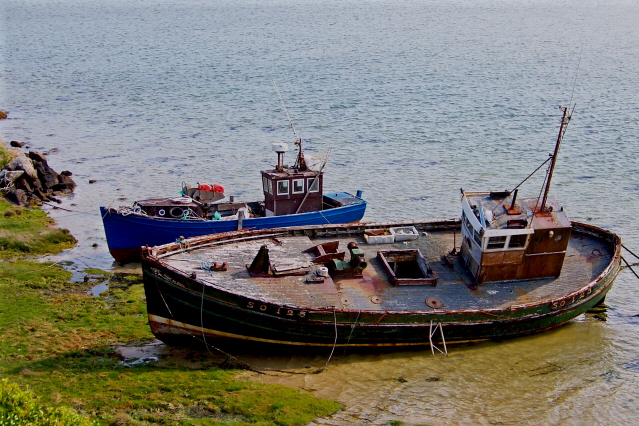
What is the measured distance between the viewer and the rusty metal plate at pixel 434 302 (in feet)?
65.8

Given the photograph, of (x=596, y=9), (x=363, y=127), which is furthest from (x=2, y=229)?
(x=596, y=9)

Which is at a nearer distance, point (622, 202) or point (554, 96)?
point (622, 202)

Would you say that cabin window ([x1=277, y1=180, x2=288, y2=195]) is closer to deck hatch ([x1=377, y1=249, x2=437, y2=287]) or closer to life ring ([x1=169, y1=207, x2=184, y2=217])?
life ring ([x1=169, y1=207, x2=184, y2=217])

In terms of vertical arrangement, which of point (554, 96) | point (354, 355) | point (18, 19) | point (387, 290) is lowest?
point (354, 355)

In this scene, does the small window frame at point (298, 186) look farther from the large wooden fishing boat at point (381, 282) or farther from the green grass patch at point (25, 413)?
the green grass patch at point (25, 413)

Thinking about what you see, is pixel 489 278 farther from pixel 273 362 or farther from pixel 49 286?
pixel 49 286

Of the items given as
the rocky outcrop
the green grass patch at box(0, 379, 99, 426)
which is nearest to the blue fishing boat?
the rocky outcrop

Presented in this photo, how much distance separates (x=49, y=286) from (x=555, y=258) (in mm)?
17700

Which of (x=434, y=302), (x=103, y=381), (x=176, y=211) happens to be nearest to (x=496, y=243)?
(x=434, y=302)

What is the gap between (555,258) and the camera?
21516 millimetres

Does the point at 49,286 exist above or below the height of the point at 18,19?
below

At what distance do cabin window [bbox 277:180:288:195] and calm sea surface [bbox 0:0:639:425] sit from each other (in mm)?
7051

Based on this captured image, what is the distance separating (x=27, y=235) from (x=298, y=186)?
1165 cm

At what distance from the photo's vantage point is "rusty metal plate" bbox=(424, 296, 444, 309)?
2006 centimetres
